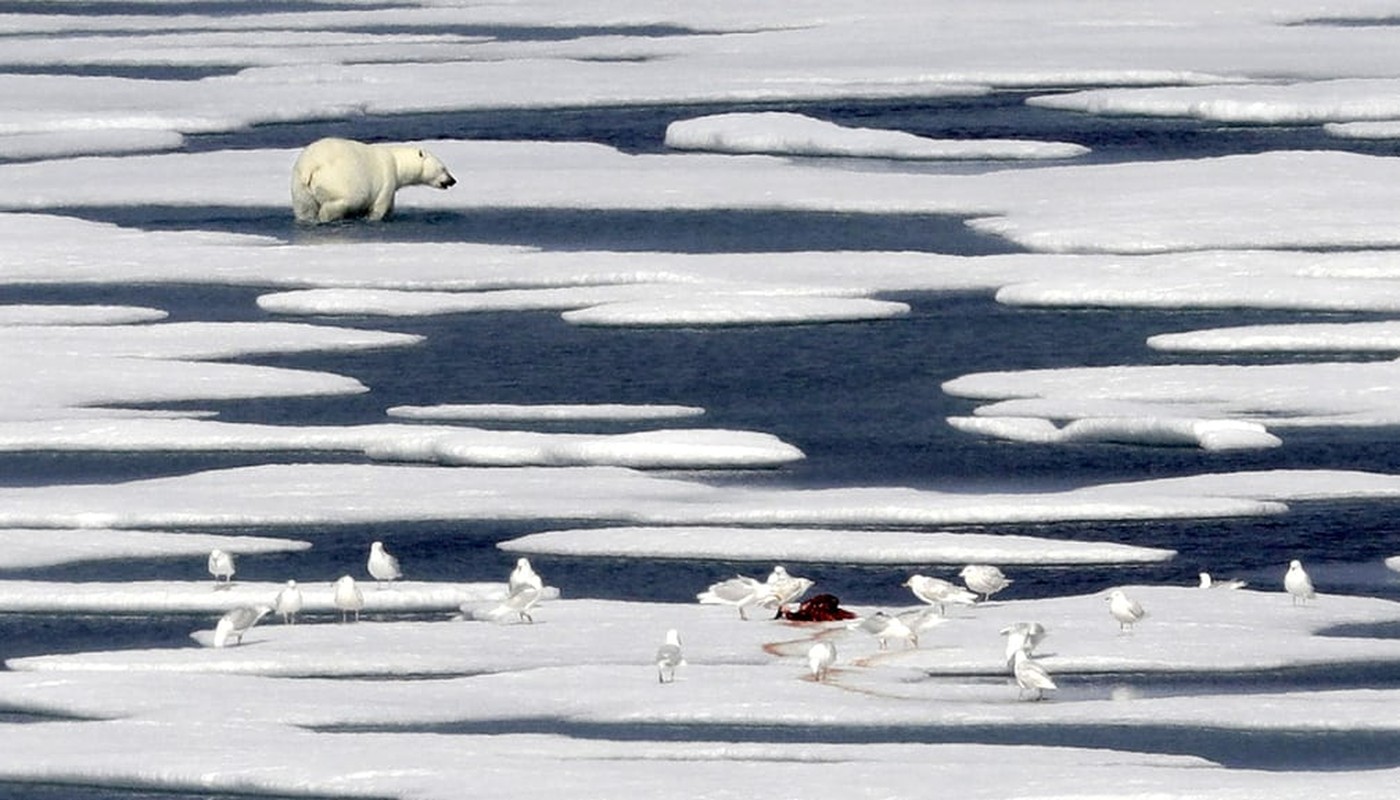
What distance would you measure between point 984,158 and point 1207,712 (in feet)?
45.5

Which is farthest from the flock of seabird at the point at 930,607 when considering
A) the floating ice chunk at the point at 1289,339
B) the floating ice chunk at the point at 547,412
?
the floating ice chunk at the point at 1289,339

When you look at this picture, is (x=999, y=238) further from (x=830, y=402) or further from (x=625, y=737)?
(x=625, y=737)

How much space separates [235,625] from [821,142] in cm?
1358

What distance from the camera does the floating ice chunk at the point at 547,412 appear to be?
14766mm

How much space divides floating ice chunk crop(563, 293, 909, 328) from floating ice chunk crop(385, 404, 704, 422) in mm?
2182

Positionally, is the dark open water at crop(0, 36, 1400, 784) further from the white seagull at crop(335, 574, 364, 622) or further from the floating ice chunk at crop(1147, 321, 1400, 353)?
the white seagull at crop(335, 574, 364, 622)

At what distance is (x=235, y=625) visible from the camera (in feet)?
34.7

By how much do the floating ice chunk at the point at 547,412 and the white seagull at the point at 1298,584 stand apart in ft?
14.1

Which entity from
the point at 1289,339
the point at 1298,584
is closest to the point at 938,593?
the point at 1298,584

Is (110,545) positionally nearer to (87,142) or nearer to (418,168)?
(418,168)

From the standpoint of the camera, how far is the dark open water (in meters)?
11.6

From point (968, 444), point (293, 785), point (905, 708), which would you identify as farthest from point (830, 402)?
point (293, 785)

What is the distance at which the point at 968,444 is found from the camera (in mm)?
14164

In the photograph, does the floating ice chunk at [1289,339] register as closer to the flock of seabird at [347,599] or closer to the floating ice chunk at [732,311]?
the floating ice chunk at [732,311]
